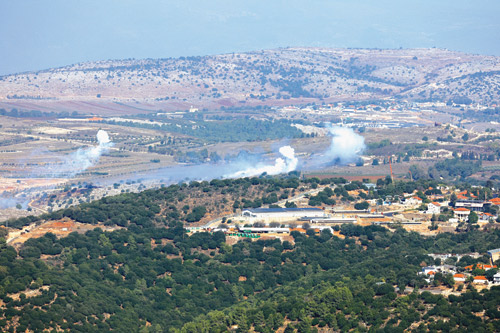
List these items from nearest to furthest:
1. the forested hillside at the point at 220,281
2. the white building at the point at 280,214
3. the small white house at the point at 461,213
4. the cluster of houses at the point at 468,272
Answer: the forested hillside at the point at 220,281
the cluster of houses at the point at 468,272
the small white house at the point at 461,213
the white building at the point at 280,214

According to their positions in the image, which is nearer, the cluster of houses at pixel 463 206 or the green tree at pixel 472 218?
→ the green tree at pixel 472 218

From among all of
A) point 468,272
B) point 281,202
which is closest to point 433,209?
point 281,202

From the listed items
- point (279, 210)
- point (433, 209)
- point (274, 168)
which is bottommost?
point (274, 168)

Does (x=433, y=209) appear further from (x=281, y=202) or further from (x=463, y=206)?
(x=281, y=202)

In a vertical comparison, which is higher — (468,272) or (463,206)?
(468,272)

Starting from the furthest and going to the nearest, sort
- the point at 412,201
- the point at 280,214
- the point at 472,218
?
the point at 412,201, the point at 280,214, the point at 472,218

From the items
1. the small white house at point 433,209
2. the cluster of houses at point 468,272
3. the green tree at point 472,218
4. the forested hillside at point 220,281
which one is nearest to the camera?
the forested hillside at point 220,281

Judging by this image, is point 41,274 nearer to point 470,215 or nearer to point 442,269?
point 442,269

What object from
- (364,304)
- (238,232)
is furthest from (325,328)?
(238,232)

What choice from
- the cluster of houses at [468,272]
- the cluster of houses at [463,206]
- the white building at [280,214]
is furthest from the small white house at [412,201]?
the cluster of houses at [468,272]

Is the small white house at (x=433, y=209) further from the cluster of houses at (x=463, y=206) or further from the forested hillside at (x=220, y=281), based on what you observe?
the forested hillside at (x=220, y=281)

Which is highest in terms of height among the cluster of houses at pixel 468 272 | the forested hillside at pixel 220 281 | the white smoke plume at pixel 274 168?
the cluster of houses at pixel 468 272
